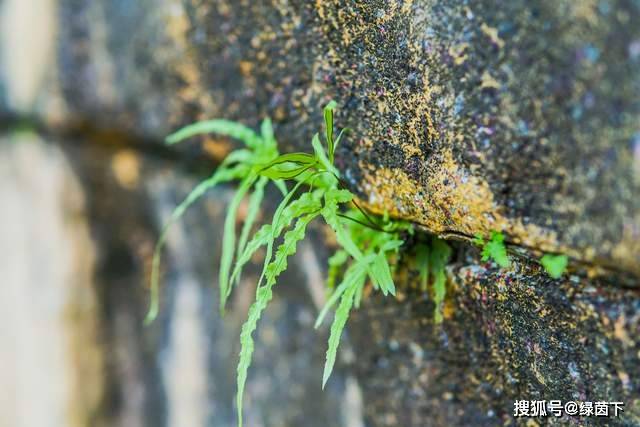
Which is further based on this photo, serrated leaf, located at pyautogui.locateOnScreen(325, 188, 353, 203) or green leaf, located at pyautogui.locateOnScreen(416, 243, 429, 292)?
green leaf, located at pyautogui.locateOnScreen(416, 243, 429, 292)

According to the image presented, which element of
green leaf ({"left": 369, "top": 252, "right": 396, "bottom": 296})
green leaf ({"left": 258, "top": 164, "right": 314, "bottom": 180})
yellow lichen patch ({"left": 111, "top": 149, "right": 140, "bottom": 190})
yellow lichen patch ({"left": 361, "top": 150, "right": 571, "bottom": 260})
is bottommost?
green leaf ({"left": 369, "top": 252, "right": 396, "bottom": 296})

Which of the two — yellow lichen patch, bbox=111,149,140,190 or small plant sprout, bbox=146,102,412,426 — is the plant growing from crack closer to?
small plant sprout, bbox=146,102,412,426

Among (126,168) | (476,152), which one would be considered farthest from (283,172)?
(126,168)

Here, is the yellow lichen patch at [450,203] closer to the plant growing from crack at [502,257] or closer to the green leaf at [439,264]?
the plant growing from crack at [502,257]

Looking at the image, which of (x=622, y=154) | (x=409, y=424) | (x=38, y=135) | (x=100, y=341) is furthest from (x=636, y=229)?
(x=38, y=135)

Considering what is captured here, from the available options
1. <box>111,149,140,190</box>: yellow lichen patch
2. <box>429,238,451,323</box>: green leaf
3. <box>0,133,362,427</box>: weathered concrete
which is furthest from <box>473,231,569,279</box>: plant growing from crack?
<box>111,149,140,190</box>: yellow lichen patch

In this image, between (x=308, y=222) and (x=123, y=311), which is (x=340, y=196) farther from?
(x=123, y=311)
